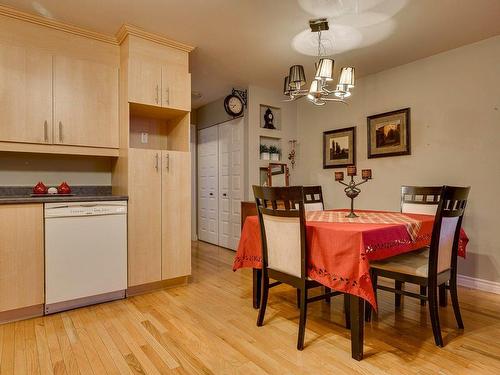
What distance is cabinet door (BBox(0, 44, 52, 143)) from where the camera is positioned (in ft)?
8.26

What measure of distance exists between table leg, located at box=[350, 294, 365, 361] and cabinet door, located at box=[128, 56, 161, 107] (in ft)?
8.06

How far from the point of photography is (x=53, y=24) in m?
2.73

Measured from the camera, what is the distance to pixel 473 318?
239cm

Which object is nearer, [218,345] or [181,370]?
[181,370]

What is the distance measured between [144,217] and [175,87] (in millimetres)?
1341

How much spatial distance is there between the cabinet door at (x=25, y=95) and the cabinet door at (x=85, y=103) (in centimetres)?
7

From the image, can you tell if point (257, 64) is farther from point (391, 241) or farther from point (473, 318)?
point (473, 318)

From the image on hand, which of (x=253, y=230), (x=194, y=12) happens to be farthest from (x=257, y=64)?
(x=253, y=230)

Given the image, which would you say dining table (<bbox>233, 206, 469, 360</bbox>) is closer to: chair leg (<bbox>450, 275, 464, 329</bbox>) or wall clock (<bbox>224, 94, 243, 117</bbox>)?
chair leg (<bbox>450, 275, 464, 329</bbox>)

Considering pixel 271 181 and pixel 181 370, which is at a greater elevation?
pixel 271 181

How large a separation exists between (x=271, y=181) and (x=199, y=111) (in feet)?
6.96

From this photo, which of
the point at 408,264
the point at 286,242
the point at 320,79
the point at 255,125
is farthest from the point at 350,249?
the point at 255,125

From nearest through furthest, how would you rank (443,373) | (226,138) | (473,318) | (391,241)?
(443,373) → (391,241) → (473,318) → (226,138)

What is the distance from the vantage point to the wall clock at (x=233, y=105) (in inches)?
178
